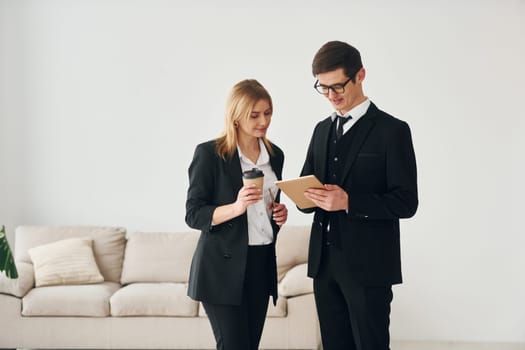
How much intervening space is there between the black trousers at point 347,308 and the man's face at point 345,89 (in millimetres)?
553

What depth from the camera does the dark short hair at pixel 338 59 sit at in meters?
2.37

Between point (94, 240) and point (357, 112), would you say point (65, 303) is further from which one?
point (357, 112)

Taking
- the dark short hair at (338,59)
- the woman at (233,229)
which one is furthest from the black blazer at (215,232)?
the dark short hair at (338,59)

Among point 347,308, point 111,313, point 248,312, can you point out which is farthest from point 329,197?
point 111,313

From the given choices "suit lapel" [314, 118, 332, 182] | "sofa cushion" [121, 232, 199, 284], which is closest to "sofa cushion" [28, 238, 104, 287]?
"sofa cushion" [121, 232, 199, 284]

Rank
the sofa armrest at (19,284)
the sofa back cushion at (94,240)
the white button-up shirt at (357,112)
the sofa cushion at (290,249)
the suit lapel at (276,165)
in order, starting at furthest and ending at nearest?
the sofa back cushion at (94,240) → the sofa cushion at (290,249) → the sofa armrest at (19,284) → the suit lapel at (276,165) → the white button-up shirt at (357,112)

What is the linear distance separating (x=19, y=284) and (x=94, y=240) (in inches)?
27.3

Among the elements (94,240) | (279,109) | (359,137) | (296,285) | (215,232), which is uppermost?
(279,109)

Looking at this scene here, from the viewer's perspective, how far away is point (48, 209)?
542cm

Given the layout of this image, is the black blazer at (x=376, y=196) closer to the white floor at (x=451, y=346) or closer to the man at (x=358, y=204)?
the man at (x=358, y=204)

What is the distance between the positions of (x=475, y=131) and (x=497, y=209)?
632mm

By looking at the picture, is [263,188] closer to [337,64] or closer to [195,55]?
[337,64]

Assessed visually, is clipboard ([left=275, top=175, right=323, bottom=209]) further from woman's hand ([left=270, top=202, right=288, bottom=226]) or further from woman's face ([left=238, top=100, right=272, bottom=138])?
woman's face ([left=238, top=100, right=272, bottom=138])

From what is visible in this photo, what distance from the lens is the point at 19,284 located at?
4480mm
